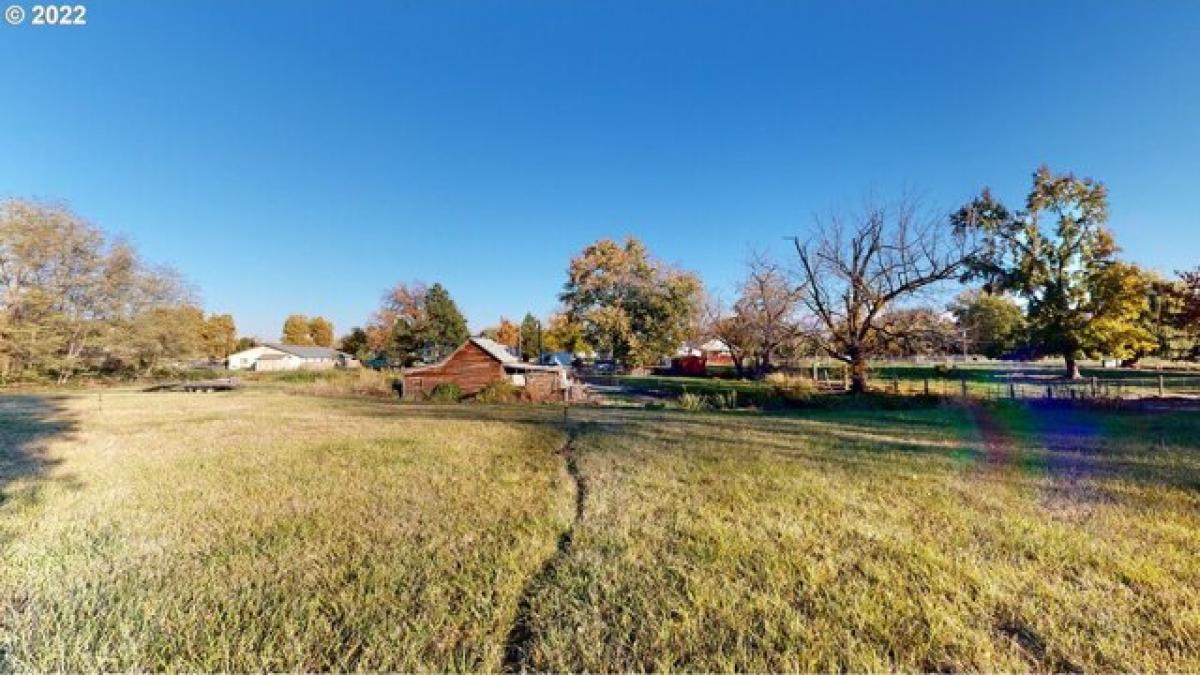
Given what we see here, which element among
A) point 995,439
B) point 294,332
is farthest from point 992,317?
point 294,332

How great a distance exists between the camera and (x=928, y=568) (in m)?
2.98

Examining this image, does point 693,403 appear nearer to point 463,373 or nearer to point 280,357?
point 463,373

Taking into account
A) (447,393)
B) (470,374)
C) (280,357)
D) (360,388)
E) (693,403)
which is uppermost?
(280,357)

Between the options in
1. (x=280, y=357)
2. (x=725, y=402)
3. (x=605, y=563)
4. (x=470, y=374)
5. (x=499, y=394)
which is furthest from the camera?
(x=280, y=357)

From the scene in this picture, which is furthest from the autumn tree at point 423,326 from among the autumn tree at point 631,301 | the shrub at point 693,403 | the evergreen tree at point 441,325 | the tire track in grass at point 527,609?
the tire track in grass at point 527,609

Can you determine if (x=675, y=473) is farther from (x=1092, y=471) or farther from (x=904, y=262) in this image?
(x=904, y=262)

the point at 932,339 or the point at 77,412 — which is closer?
the point at 77,412

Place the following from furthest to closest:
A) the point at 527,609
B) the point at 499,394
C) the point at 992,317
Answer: the point at 992,317 → the point at 499,394 → the point at 527,609

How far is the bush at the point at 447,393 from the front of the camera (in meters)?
23.4

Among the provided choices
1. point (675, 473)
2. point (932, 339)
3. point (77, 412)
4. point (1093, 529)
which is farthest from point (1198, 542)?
point (77, 412)

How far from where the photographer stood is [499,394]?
22.8 m

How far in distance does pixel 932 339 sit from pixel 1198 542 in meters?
19.3

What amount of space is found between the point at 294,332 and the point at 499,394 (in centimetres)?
8698

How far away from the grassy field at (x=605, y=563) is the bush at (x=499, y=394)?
51.3ft
